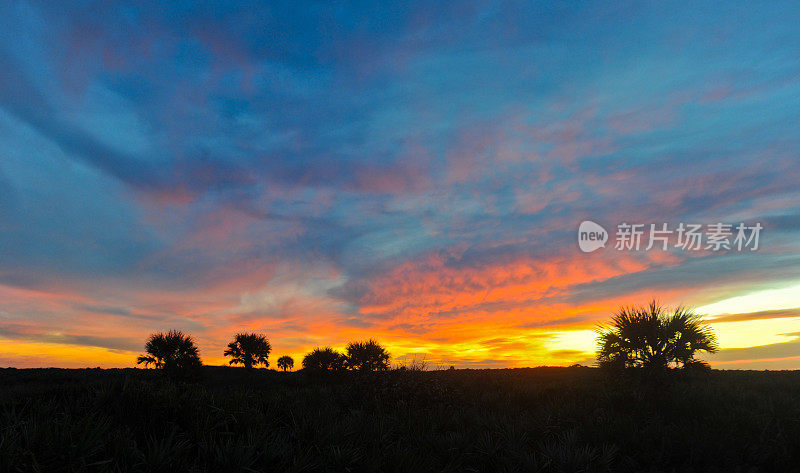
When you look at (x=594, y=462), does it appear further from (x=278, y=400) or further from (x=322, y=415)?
(x=278, y=400)

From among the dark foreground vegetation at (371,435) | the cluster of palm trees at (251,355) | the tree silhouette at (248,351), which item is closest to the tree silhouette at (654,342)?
the dark foreground vegetation at (371,435)

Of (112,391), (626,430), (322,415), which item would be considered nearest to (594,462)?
(626,430)

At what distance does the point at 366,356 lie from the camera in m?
44.5

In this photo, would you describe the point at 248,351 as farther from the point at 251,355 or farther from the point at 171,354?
the point at 171,354

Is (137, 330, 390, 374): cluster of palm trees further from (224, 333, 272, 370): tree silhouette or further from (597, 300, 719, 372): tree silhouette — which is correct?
(597, 300, 719, 372): tree silhouette

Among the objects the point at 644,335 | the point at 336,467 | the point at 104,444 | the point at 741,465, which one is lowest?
the point at 741,465

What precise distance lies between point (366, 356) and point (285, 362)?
A: 20.6 metres

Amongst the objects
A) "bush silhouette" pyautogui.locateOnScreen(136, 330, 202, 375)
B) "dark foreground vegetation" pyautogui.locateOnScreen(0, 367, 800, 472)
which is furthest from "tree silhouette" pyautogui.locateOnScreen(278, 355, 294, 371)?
"dark foreground vegetation" pyautogui.locateOnScreen(0, 367, 800, 472)

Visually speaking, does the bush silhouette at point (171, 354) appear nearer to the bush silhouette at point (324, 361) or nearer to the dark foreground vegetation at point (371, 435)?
the bush silhouette at point (324, 361)

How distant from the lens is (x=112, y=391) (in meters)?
11.4

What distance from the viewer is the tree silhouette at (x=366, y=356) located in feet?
144

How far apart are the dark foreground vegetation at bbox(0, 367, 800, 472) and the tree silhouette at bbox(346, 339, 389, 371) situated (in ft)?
87.3

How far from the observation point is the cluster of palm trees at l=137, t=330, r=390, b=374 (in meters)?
37.0

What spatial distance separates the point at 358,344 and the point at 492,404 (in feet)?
90.8
